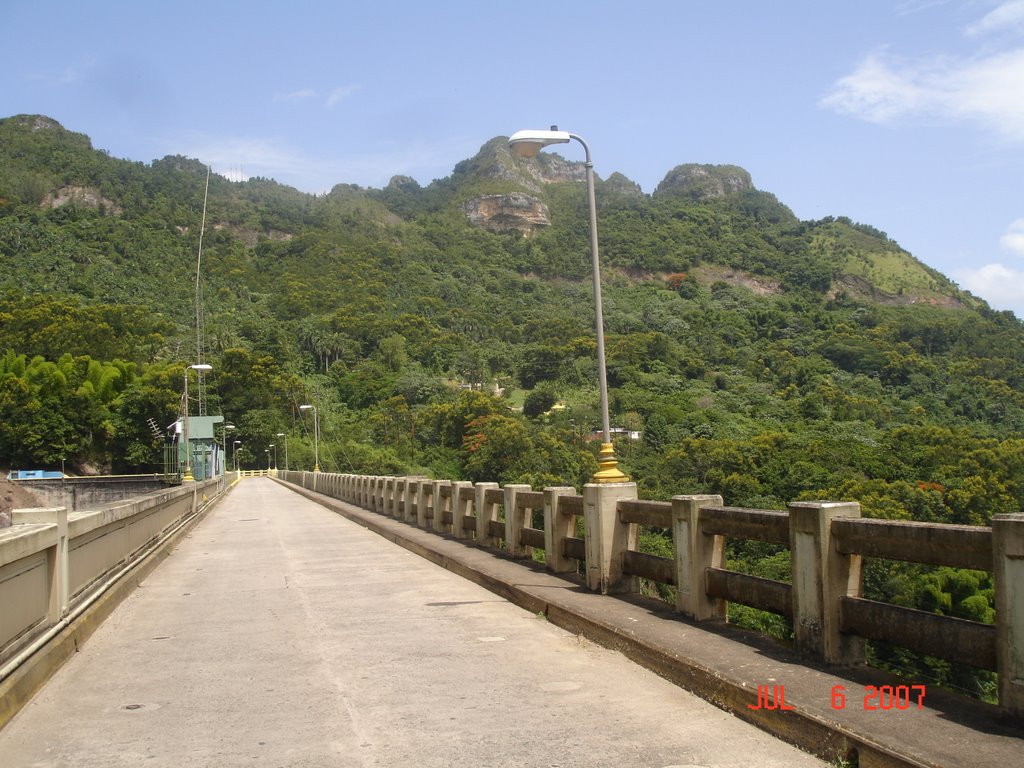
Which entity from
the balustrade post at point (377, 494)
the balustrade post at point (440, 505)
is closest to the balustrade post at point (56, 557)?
the balustrade post at point (440, 505)

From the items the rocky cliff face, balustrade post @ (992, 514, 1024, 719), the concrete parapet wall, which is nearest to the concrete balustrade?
balustrade post @ (992, 514, 1024, 719)

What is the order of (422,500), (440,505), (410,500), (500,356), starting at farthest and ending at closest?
(500,356) < (410,500) < (422,500) < (440,505)

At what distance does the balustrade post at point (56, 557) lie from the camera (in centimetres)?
819

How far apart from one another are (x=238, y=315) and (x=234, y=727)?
155105 mm

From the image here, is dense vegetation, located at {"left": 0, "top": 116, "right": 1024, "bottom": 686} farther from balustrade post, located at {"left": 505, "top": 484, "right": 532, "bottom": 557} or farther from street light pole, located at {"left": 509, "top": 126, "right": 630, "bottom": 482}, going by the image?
street light pole, located at {"left": 509, "top": 126, "right": 630, "bottom": 482}

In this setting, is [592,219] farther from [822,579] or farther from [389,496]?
[389,496]

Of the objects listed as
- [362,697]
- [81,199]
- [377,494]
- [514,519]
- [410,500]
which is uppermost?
[81,199]

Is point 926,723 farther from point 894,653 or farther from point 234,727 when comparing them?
point 894,653

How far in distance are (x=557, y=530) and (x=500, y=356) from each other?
14556cm

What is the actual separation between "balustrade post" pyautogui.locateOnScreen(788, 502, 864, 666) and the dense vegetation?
91.1 feet

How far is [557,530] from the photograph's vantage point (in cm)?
1146

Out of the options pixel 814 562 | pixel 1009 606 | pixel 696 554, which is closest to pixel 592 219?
pixel 696 554

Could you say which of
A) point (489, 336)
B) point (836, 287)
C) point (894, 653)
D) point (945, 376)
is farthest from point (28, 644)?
point (836, 287)

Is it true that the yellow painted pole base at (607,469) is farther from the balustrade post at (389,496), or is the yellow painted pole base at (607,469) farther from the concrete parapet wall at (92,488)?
the concrete parapet wall at (92,488)
